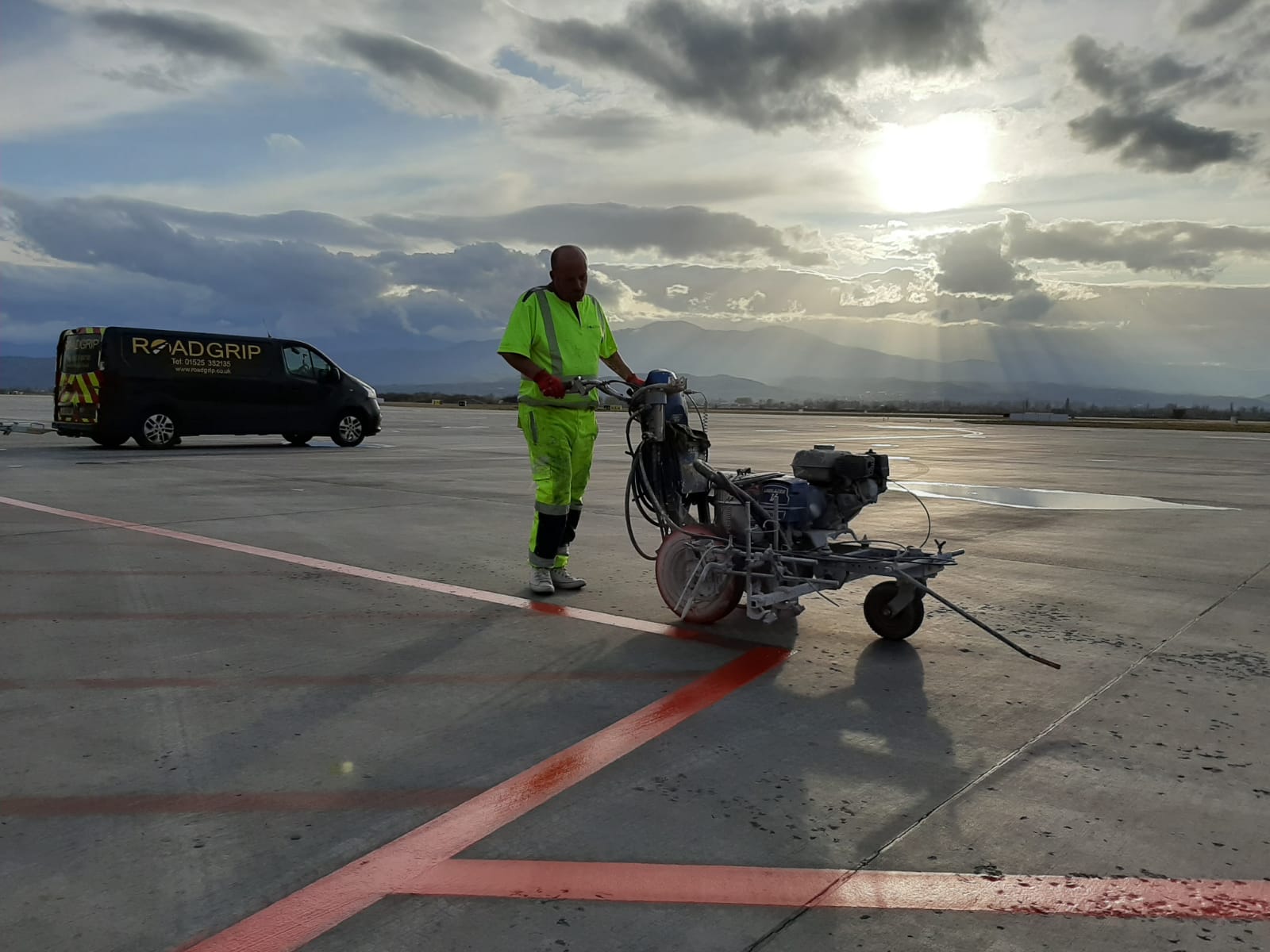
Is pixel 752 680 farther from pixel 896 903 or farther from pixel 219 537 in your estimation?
pixel 219 537

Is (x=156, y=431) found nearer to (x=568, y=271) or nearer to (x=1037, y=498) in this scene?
(x=568, y=271)

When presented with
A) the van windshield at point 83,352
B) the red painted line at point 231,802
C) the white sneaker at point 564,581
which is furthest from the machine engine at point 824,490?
the van windshield at point 83,352

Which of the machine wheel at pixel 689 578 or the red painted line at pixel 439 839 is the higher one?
the machine wheel at pixel 689 578

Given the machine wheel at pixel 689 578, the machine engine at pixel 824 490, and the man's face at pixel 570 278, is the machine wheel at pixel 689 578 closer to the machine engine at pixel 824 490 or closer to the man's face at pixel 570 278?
the machine engine at pixel 824 490

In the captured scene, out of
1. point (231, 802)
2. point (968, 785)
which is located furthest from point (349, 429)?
point (968, 785)

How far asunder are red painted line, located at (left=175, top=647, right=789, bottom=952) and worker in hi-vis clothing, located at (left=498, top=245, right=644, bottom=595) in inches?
82.3

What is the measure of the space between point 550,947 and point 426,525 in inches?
257

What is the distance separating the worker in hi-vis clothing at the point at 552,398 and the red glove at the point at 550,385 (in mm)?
253

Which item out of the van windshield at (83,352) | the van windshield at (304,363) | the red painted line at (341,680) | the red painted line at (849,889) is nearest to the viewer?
the red painted line at (849,889)

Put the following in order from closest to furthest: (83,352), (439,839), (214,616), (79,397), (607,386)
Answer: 1. (439,839)
2. (214,616)
3. (607,386)
4. (83,352)
5. (79,397)

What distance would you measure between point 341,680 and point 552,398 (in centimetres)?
212

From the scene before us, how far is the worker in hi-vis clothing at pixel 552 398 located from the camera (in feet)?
18.7

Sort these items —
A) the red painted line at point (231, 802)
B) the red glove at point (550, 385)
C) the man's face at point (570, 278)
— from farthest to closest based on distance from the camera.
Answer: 1. the man's face at point (570, 278)
2. the red glove at point (550, 385)
3. the red painted line at point (231, 802)

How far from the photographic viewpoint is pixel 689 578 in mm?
4973
